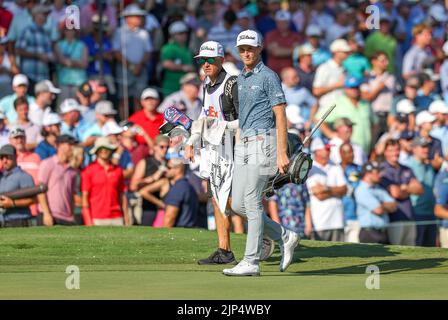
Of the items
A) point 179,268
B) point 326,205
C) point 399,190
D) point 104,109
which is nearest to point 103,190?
point 104,109

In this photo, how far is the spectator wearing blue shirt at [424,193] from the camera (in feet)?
66.7

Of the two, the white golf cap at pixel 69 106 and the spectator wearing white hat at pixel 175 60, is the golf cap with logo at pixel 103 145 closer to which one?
the white golf cap at pixel 69 106

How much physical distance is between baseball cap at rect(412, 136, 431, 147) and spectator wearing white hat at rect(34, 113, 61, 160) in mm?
5582

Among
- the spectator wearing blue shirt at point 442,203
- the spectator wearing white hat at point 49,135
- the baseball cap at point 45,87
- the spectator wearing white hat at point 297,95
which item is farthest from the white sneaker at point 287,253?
the spectator wearing white hat at point 297,95

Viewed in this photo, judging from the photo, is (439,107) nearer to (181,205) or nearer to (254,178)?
(181,205)

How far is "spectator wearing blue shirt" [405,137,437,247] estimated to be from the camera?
20328 millimetres

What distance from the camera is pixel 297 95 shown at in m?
23.4

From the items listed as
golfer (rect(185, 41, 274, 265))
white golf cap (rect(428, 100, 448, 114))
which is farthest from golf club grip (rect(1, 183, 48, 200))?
white golf cap (rect(428, 100, 448, 114))

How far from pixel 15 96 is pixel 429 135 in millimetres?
6754

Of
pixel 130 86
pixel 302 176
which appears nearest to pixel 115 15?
pixel 130 86

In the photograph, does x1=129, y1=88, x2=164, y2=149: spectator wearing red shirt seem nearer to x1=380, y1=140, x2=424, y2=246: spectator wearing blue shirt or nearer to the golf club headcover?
x1=380, y1=140, x2=424, y2=246: spectator wearing blue shirt

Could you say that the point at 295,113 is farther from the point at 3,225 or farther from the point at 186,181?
the point at 3,225

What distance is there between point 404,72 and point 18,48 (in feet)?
25.7

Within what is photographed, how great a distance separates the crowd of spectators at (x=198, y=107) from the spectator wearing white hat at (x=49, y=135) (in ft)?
0.07
